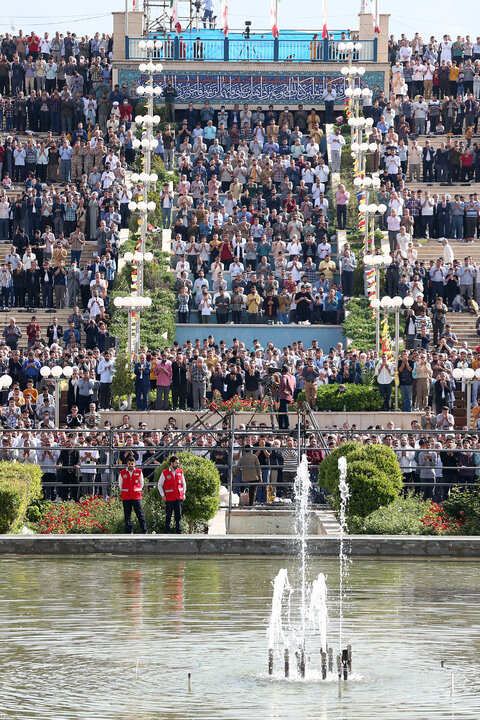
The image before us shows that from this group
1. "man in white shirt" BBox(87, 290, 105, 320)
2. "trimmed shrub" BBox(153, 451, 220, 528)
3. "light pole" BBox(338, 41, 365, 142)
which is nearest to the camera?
"trimmed shrub" BBox(153, 451, 220, 528)

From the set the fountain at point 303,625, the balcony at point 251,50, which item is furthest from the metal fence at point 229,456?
the balcony at point 251,50

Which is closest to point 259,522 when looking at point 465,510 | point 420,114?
point 465,510

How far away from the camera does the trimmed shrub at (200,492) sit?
26375mm

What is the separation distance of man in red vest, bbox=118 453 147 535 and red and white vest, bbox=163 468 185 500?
1.23 ft

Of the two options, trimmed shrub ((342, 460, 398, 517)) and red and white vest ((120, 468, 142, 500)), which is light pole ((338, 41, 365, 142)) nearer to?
trimmed shrub ((342, 460, 398, 517))

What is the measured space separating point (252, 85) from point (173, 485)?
34.2m

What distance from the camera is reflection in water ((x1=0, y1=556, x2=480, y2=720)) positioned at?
14.6 metres

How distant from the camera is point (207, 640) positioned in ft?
57.6

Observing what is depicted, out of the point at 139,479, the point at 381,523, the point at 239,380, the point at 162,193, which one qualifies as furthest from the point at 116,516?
the point at 162,193

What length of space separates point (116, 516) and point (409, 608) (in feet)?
25.7

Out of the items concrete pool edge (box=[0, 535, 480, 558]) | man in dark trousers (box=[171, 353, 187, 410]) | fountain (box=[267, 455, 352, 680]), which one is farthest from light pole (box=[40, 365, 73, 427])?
fountain (box=[267, 455, 352, 680])

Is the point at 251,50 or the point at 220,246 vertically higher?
the point at 251,50

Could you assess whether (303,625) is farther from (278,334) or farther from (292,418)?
(278,334)

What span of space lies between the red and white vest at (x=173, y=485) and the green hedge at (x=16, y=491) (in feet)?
7.22
